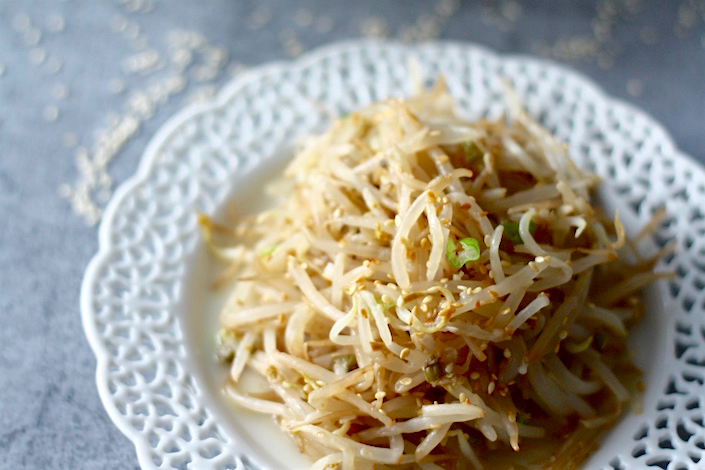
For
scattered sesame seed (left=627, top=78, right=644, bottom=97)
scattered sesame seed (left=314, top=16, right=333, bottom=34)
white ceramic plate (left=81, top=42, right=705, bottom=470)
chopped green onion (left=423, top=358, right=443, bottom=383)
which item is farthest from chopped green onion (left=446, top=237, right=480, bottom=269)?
scattered sesame seed (left=314, top=16, right=333, bottom=34)

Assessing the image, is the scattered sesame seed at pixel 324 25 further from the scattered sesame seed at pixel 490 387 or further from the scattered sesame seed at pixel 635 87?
the scattered sesame seed at pixel 490 387

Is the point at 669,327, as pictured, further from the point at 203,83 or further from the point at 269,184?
the point at 203,83

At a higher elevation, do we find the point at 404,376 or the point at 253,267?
the point at 404,376

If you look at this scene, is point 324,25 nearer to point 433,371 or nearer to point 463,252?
point 463,252

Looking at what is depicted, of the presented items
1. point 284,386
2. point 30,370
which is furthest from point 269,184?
point 30,370

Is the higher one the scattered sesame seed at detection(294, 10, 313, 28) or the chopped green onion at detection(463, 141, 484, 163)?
the chopped green onion at detection(463, 141, 484, 163)

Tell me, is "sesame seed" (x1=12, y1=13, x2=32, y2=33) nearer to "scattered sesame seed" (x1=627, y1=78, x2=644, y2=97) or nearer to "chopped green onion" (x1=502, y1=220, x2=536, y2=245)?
"chopped green onion" (x1=502, y1=220, x2=536, y2=245)

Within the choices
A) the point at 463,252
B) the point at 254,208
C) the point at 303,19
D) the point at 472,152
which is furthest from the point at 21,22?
the point at 463,252

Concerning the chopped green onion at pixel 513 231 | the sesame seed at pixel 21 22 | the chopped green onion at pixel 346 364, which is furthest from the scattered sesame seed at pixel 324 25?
the chopped green onion at pixel 346 364
